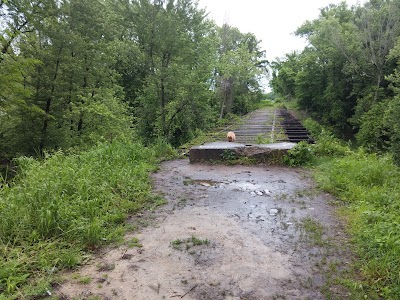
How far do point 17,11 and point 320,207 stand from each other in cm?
1147

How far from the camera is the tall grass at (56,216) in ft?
8.75

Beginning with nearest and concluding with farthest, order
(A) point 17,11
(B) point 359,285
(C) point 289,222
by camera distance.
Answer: (B) point 359,285, (C) point 289,222, (A) point 17,11

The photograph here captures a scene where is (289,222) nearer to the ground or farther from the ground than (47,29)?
nearer to the ground

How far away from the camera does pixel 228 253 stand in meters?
3.09

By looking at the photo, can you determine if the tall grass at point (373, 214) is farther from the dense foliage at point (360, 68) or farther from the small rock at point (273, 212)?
the dense foliage at point (360, 68)

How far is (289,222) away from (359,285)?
1.43 m

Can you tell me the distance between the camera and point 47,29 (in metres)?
9.22

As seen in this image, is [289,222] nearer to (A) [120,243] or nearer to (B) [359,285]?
(B) [359,285]

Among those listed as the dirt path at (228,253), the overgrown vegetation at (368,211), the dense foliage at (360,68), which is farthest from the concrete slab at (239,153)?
the dense foliage at (360,68)

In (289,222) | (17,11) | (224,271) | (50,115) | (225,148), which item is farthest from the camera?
(17,11)

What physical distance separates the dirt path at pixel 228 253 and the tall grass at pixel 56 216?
32 centimetres

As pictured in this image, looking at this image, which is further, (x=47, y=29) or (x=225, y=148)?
(x=47, y=29)

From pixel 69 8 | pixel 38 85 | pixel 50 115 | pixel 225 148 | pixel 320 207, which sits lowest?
pixel 320 207

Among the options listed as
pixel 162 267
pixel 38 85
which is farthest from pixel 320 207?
pixel 38 85
